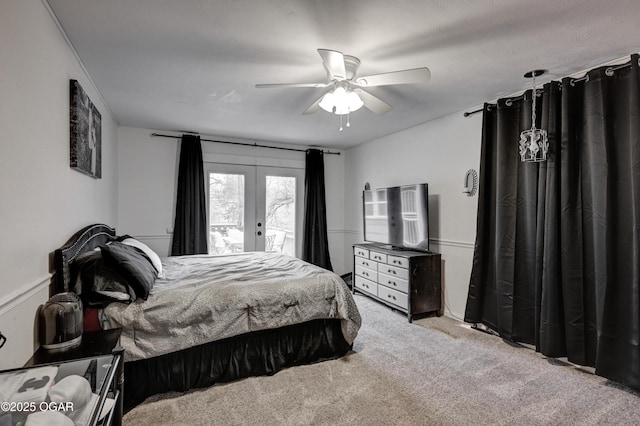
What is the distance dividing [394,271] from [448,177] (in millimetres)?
1333

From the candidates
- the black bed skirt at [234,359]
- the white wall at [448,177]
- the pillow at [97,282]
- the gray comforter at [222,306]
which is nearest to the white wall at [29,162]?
the pillow at [97,282]

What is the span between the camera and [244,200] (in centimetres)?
508

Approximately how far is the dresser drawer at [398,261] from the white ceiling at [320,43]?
1.79 m

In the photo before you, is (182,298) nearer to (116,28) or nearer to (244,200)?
(116,28)

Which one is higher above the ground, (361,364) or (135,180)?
(135,180)

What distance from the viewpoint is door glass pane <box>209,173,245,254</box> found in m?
4.88

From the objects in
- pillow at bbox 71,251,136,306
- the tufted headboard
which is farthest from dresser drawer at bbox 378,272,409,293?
the tufted headboard

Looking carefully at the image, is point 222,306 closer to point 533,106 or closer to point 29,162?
point 29,162

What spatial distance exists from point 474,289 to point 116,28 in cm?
381

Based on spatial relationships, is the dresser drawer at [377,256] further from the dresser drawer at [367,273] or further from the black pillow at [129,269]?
the black pillow at [129,269]

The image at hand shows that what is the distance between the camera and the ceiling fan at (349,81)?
2020mm

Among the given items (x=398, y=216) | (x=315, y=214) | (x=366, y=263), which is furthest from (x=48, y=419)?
(x=315, y=214)

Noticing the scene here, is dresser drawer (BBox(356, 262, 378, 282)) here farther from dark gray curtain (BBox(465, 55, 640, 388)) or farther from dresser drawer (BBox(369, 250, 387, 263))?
dark gray curtain (BBox(465, 55, 640, 388))

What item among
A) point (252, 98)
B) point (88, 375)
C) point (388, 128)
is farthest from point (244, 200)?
point (88, 375)
